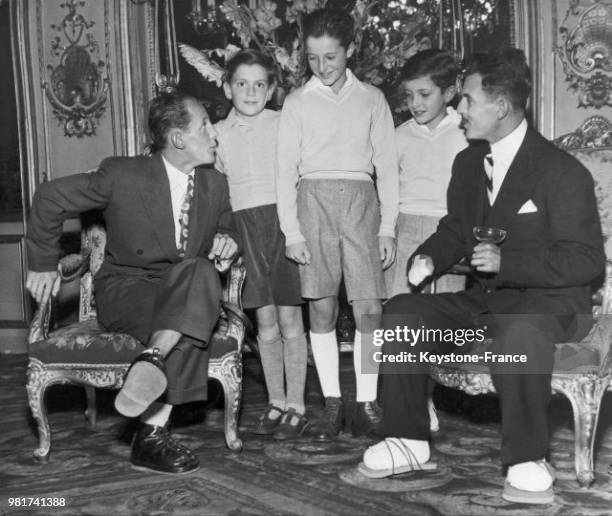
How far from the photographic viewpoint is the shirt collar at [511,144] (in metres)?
3.14

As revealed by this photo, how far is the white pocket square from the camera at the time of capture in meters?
3.01

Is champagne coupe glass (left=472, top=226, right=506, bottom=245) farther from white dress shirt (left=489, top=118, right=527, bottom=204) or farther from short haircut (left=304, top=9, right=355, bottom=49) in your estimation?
short haircut (left=304, top=9, right=355, bottom=49)

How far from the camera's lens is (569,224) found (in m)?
2.88

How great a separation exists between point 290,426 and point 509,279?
46.0 inches

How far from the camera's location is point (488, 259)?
2881 millimetres

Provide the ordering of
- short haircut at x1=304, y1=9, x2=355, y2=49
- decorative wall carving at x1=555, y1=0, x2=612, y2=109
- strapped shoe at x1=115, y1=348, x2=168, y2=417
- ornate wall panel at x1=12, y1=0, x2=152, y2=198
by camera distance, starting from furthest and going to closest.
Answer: ornate wall panel at x1=12, y1=0, x2=152, y2=198, decorative wall carving at x1=555, y1=0, x2=612, y2=109, short haircut at x1=304, y1=9, x2=355, y2=49, strapped shoe at x1=115, y1=348, x2=168, y2=417

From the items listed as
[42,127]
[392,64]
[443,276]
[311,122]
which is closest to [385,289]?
[443,276]

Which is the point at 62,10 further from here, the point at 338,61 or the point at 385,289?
the point at 385,289

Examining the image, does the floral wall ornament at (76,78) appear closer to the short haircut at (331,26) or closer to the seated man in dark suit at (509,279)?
the short haircut at (331,26)

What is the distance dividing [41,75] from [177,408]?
9.31ft

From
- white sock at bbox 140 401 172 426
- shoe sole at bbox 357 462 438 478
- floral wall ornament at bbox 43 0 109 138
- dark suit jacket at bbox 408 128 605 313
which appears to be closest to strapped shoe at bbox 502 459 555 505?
shoe sole at bbox 357 462 438 478

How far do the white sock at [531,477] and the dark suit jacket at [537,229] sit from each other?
60cm

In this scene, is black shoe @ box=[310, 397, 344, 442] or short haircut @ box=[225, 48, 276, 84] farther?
short haircut @ box=[225, 48, 276, 84]

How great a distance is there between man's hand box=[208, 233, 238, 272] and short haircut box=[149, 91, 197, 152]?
0.46m
